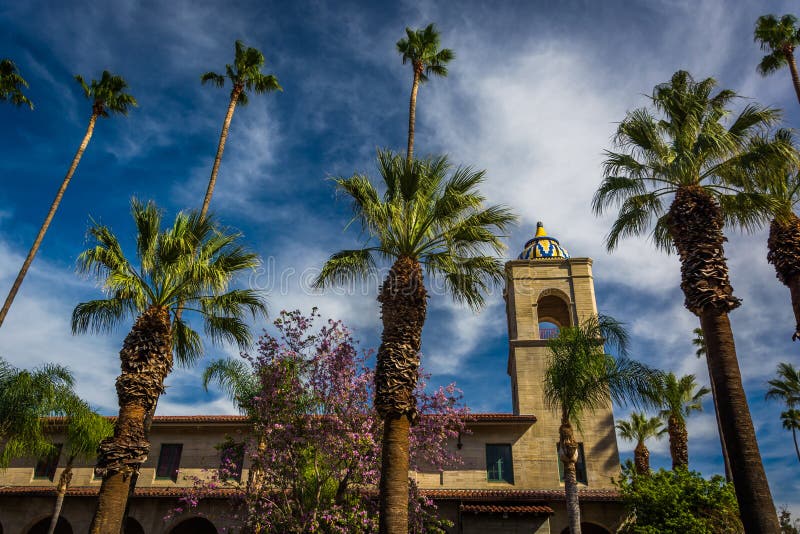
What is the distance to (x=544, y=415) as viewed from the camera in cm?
2588

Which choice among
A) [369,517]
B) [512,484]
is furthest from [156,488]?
[512,484]

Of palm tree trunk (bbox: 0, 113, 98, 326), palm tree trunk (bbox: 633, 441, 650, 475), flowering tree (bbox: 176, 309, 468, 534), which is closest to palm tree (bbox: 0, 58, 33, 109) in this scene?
palm tree trunk (bbox: 0, 113, 98, 326)

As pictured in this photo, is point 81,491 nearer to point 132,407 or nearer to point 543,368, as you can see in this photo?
point 132,407

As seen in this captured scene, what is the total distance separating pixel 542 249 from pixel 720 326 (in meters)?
20.9

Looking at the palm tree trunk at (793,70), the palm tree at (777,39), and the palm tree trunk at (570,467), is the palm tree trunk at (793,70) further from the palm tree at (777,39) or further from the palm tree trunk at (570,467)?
the palm tree trunk at (570,467)

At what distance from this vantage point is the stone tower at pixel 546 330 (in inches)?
972

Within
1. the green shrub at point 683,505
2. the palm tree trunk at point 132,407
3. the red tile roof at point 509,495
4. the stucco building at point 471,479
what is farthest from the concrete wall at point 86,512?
the green shrub at point 683,505

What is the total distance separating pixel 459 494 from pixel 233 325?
39.6ft

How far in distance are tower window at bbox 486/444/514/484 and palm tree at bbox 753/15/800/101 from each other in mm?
19687

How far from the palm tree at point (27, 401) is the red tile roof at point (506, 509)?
16.0m

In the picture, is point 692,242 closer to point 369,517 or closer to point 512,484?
point 369,517

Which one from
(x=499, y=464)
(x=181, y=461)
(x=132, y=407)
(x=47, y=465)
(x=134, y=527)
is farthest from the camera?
(x=47, y=465)

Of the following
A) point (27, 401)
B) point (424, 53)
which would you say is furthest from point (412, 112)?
point (27, 401)

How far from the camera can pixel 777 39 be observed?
898 inches
